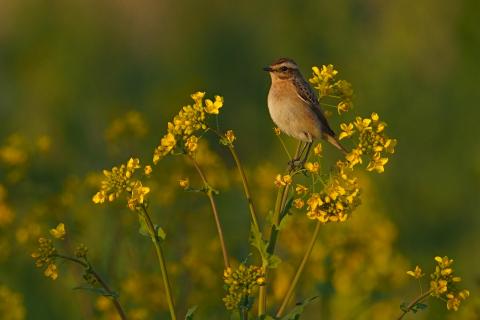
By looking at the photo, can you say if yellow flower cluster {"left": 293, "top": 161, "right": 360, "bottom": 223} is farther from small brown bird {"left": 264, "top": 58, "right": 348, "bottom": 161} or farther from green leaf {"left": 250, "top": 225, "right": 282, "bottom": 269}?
small brown bird {"left": 264, "top": 58, "right": 348, "bottom": 161}

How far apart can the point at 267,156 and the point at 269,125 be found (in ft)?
2.06

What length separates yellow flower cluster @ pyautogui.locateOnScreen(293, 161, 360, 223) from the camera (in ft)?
11.1

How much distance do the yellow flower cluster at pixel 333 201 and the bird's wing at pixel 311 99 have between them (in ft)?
4.21

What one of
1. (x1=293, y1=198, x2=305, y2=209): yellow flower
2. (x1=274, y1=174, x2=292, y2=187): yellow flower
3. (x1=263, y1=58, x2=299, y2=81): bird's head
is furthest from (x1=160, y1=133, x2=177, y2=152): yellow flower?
(x1=263, y1=58, x2=299, y2=81): bird's head

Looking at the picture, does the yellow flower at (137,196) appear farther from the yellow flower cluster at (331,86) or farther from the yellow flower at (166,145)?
the yellow flower cluster at (331,86)

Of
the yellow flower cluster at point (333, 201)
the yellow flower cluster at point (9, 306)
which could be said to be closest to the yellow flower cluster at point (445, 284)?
the yellow flower cluster at point (333, 201)

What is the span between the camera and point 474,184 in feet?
29.2

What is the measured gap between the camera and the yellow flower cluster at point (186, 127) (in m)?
3.49

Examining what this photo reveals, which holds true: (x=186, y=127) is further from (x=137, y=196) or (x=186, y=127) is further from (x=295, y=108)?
(x=295, y=108)

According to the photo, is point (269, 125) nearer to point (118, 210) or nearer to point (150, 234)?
point (118, 210)

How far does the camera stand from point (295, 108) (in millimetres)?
4691

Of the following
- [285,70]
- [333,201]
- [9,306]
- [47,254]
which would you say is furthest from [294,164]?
[9,306]

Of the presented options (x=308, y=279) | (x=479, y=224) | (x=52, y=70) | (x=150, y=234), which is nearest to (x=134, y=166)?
(x=150, y=234)

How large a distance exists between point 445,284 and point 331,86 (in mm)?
991
